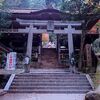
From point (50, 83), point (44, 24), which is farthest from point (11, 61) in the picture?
point (44, 24)

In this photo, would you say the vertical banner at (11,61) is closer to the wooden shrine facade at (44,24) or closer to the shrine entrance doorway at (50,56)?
the wooden shrine facade at (44,24)

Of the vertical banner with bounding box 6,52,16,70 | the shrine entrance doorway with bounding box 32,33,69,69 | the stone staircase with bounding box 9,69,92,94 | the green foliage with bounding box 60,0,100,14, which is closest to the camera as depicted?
the stone staircase with bounding box 9,69,92,94

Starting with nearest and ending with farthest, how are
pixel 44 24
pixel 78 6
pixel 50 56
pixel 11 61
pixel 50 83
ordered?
pixel 50 83
pixel 78 6
pixel 11 61
pixel 44 24
pixel 50 56

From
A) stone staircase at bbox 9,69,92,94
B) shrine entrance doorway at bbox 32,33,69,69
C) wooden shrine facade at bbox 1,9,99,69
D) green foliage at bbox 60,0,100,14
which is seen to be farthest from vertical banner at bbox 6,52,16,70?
green foliage at bbox 60,0,100,14

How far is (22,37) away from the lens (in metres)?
21.9

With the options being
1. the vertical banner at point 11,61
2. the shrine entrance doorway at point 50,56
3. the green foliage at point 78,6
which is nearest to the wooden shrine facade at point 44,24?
the green foliage at point 78,6

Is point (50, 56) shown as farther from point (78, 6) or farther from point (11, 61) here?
point (78, 6)

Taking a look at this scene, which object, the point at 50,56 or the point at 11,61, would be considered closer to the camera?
the point at 11,61

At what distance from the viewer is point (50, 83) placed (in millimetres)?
13906

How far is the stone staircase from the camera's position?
12930 millimetres

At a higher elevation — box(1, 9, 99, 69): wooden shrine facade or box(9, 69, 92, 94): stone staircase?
box(1, 9, 99, 69): wooden shrine facade

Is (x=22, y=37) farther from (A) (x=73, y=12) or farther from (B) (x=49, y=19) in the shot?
(A) (x=73, y=12)

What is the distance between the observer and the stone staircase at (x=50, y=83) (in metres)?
12.9

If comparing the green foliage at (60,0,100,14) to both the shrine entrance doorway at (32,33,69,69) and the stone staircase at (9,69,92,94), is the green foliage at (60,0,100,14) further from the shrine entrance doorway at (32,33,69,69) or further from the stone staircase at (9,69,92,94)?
the shrine entrance doorway at (32,33,69,69)
